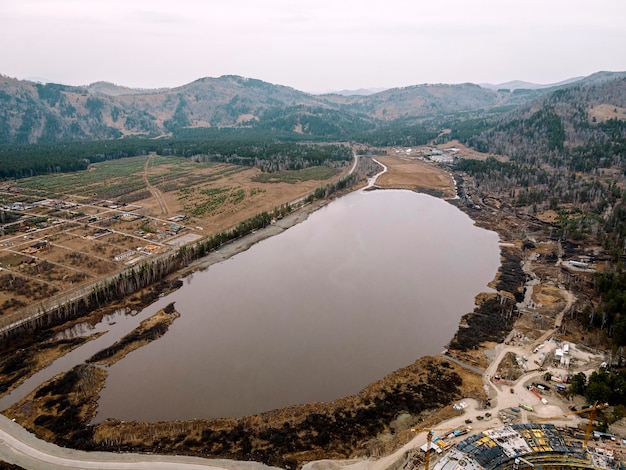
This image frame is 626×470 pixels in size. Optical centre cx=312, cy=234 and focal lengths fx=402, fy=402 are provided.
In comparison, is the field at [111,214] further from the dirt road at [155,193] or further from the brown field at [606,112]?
the brown field at [606,112]

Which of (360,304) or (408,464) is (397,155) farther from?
(408,464)

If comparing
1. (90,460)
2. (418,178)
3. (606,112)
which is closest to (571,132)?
(606,112)

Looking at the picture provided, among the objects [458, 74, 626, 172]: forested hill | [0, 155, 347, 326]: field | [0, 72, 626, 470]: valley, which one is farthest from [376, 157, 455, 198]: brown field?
[458, 74, 626, 172]: forested hill

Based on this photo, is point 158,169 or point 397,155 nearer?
point 158,169

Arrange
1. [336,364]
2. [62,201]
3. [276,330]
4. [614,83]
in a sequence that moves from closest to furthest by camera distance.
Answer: [336,364]
[276,330]
[62,201]
[614,83]

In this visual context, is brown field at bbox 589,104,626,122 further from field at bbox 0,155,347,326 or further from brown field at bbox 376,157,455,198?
field at bbox 0,155,347,326

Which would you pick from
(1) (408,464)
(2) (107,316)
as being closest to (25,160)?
(2) (107,316)
